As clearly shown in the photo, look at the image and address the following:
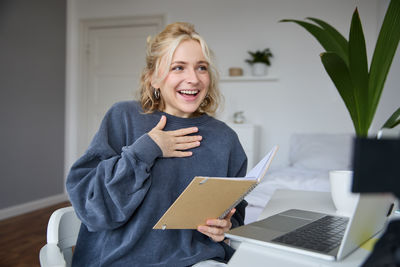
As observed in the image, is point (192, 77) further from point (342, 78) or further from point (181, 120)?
point (342, 78)

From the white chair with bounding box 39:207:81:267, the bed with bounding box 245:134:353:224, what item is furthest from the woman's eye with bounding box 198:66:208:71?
the bed with bounding box 245:134:353:224

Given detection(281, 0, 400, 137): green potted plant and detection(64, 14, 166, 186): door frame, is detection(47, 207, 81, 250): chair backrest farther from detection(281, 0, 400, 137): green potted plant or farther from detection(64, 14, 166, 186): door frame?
detection(64, 14, 166, 186): door frame

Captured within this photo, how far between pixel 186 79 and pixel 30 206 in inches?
137

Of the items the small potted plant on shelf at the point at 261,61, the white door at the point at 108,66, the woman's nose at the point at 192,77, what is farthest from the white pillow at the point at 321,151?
the woman's nose at the point at 192,77

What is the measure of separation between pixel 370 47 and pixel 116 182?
3835 mm

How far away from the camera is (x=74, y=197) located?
3.15ft

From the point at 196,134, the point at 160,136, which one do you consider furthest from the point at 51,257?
the point at 196,134

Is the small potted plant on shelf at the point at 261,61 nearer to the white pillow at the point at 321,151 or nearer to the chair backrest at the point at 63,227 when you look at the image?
the white pillow at the point at 321,151

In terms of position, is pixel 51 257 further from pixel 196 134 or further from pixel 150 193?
pixel 196 134

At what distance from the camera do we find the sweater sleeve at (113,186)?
3.07 feet

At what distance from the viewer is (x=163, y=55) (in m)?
1.16

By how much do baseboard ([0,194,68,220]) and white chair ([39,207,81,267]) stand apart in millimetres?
3015

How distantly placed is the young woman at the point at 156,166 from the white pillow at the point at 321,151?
2.48 metres

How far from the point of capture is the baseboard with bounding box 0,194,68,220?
11.8 feet
